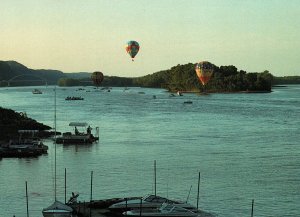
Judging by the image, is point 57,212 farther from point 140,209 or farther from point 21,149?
point 21,149

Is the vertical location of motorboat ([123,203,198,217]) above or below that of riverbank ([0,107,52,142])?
below

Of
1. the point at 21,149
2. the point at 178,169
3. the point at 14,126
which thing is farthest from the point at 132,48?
the point at 178,169

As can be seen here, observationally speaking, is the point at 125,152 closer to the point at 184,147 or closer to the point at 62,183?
the point at 184,147

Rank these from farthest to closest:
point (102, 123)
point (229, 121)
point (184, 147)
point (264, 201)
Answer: point (229, 121) < point (102, 123) < point (184, 147) < point (264, 201)

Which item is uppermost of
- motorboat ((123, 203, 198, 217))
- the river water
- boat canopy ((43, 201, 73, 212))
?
boat canopy ((43, 201, 73, 212))

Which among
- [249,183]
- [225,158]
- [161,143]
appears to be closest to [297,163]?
[225,158]

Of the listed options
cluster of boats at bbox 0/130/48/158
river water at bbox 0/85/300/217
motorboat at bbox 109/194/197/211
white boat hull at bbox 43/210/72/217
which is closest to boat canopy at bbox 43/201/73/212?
white boat hull at bbox 43/210/72/217

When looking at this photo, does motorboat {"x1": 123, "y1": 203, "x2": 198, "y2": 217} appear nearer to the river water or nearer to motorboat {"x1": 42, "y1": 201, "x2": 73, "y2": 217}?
motorboat {"x1": 42, "y1": 201, "x2": 73, "y2": 217}

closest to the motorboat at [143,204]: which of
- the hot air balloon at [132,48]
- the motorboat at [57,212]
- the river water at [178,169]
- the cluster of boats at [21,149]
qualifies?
the motorboat at [57,212]
